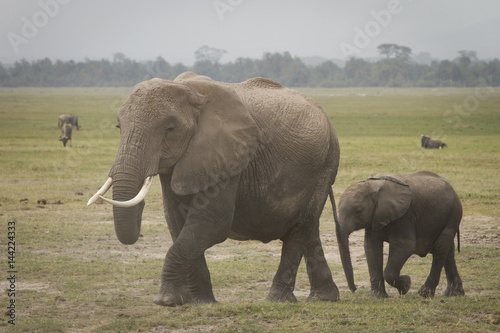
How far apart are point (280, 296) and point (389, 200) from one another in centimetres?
166

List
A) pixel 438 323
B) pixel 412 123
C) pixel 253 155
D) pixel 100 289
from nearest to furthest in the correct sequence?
pixel 438 323
pixel 253 155
pixel 100 289
pixel 412 123

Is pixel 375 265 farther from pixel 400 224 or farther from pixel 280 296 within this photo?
pixel 280 296

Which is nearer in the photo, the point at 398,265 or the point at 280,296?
the point at 280,296

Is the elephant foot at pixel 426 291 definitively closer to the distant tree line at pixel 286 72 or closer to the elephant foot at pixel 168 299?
the elephant foot at pixel 168 299

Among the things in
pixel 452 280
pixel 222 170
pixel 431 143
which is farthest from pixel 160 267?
pixel 431 143

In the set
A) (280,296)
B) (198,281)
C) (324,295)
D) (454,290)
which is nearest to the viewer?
(198,281)

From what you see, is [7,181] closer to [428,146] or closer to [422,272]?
[422,272]

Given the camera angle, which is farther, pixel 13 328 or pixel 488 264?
pixel 488 264

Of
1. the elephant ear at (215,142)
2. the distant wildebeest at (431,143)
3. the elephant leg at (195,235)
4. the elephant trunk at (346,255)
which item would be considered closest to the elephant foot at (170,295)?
the elephant leg at (195,235)

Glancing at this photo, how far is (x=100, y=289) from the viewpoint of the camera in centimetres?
773

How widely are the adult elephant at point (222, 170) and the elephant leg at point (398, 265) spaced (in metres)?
0.69

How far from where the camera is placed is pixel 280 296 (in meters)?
6.94

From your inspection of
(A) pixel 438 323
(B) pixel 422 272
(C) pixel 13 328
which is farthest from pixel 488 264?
(C) pixel 13 328

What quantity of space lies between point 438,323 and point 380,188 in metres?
2.08
